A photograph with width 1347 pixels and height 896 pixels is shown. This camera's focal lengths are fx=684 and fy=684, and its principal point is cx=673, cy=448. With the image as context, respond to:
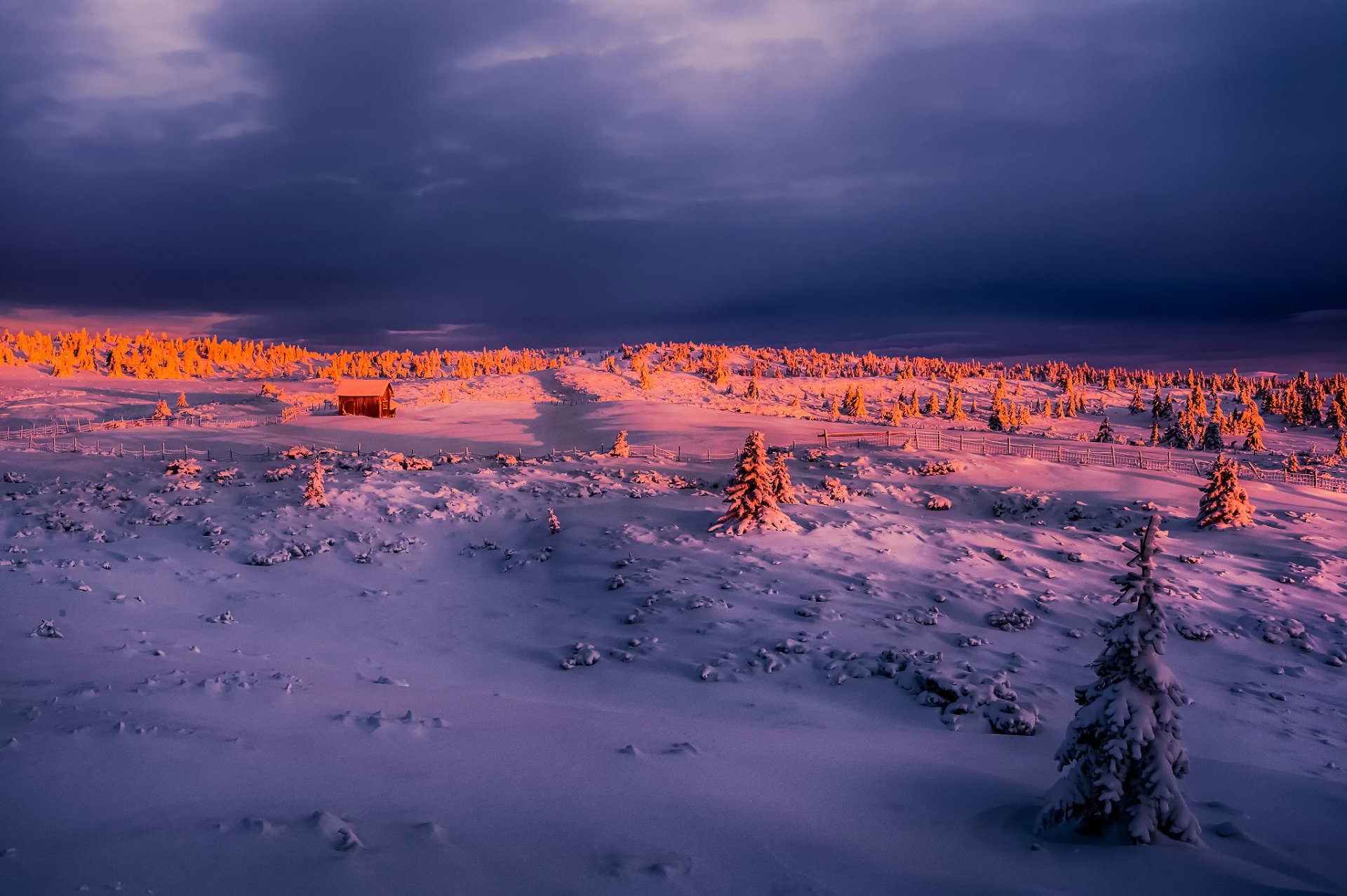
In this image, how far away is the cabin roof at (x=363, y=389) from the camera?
67375 mm

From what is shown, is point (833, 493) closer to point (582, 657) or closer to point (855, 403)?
point (582, 657)

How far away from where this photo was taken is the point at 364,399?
67.6 metres

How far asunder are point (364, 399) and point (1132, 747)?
70523mm

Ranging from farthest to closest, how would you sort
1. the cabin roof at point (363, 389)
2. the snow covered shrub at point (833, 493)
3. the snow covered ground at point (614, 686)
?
the cabin roof at point (363, 389)
the snow covered shrub at point (833, 493)
the snow covered ground at point (614, 686)

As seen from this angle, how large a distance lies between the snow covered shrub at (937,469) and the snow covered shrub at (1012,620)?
60.8ft

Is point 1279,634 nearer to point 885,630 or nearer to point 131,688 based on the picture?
point 885,630

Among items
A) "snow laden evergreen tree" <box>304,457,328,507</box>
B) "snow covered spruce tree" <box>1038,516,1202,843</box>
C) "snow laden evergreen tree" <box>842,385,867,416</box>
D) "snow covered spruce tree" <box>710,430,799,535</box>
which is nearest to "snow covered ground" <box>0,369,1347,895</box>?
"snow covered spruce tree" <box>1038,516,1202,843</box>

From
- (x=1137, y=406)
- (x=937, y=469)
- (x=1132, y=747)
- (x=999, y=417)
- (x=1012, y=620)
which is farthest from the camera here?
(x=1137, y=406)

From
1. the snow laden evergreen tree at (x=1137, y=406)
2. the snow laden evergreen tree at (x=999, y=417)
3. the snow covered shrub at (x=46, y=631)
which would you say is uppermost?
the snow laden evergreen tree at (x=1137, y=406)

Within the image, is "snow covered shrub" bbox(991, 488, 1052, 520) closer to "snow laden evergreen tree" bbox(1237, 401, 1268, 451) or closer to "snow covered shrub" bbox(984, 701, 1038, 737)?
"snow covered shrub" bbox(984, 701, 1038, 737)

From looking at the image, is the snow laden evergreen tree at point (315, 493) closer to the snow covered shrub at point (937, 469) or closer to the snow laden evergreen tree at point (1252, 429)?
the snow covered shrub at point (937, 469)

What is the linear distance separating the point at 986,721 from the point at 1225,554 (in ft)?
62.4

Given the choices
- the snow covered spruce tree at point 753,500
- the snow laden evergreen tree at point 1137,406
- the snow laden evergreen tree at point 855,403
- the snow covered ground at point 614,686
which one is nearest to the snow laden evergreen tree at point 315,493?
the snow covered ground at point 614,686

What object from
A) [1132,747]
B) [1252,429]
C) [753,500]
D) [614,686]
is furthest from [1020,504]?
[1252,429]
